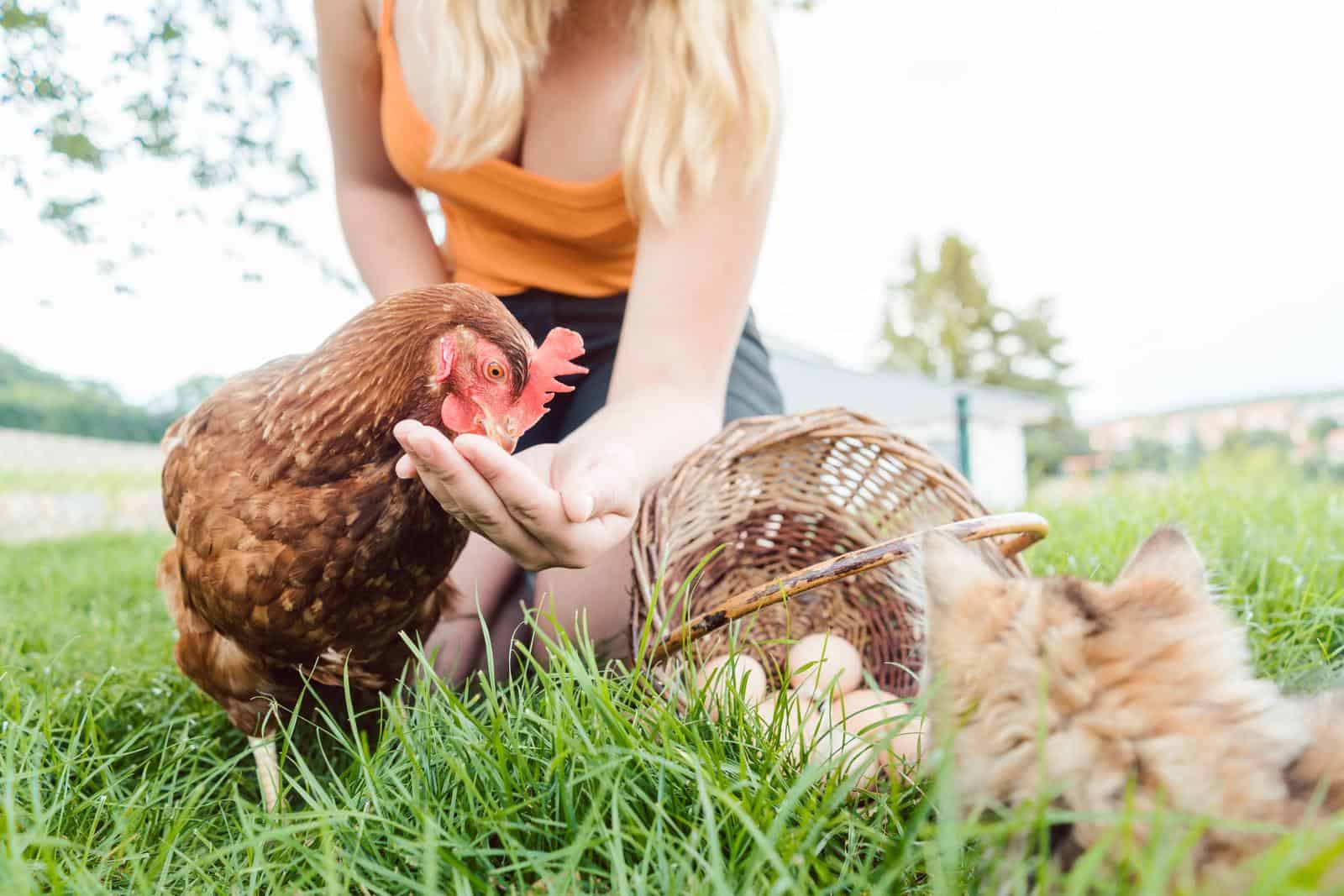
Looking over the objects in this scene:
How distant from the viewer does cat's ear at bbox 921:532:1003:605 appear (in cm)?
83

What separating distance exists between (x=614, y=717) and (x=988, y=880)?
1.38 feet

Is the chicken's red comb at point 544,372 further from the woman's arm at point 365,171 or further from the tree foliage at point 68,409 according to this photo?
the tree foliage at point 68,409

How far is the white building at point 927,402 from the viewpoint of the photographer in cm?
1212

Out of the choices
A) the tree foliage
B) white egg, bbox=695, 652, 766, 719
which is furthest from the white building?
white egg, bbox=695, 652, 766, 719

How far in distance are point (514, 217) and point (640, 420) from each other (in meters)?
0.88

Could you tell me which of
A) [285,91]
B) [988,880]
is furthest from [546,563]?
[285,91]

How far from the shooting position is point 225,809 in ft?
4.17

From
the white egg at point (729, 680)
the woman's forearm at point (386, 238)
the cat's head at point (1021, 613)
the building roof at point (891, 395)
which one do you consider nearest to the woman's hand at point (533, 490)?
the white egg at point (729, 680)

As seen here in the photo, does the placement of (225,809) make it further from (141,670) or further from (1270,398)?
(1270,398)

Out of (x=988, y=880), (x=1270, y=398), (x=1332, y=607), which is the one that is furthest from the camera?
(x=1270, y=398)

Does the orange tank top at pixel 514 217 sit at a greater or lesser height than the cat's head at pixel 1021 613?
greater

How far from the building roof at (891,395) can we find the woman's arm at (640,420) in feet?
31.7

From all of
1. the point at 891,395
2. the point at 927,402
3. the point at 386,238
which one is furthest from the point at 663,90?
the point at 927,402

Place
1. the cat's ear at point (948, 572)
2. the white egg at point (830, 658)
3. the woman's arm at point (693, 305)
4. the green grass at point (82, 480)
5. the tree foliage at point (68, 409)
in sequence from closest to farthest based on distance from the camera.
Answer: the cat's ear at point (948, 572), the white egg at point (830, 658), the woman's arm at point (693, 305), the green grass at point (82, 480), the tree foliage at point (68, 409)
